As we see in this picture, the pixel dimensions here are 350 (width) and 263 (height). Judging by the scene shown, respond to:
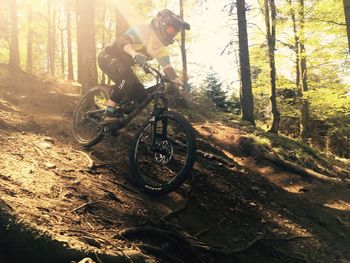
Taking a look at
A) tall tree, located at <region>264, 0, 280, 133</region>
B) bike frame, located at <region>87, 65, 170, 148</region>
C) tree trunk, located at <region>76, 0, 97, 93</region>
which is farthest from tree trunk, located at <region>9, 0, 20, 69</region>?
bike frame, located at <region>87, 65, 170, 148</region>

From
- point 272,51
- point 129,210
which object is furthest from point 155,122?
point 272,51

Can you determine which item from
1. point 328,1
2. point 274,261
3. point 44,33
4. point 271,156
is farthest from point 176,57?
point 274,261

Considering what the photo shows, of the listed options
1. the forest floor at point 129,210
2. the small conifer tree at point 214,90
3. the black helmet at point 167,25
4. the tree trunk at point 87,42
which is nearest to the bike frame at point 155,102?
the black helmet at point 167,25

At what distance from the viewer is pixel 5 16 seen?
2809cm

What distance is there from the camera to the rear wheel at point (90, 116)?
22.1ft

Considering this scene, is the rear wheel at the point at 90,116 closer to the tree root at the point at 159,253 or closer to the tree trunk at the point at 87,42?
the tree trunk at the point at 87,42

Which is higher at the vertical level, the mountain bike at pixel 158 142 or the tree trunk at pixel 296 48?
the tree trunk at pixel 296 48

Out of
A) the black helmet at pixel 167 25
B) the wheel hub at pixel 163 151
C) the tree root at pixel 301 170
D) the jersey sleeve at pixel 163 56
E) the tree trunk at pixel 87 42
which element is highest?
the tree trunk at pixel 87 42

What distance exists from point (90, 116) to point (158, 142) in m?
2.34

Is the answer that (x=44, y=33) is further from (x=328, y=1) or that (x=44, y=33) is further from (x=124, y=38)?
(x=124, y=38)

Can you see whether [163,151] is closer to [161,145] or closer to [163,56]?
[161,145]

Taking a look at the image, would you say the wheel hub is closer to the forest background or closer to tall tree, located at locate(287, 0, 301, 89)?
the forest background

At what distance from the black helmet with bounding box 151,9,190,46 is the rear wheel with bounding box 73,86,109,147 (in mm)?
1909

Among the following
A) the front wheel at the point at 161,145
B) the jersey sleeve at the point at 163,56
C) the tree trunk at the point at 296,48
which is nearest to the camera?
the front wheel at the point at 161,145
